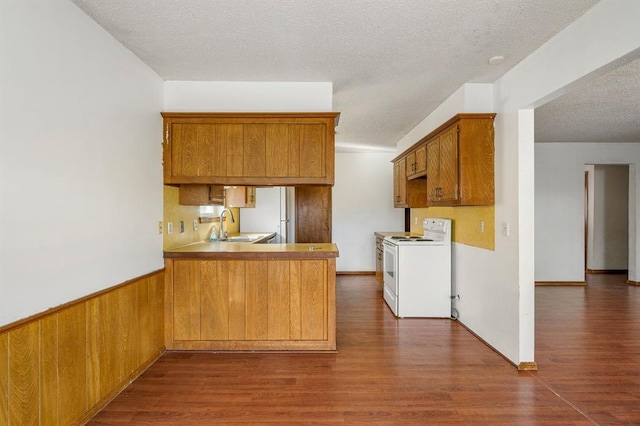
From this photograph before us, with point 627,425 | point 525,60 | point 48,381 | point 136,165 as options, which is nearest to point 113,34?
point 136,165

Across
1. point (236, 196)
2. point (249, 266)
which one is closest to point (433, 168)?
point (249, 266)

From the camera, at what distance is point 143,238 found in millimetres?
2785

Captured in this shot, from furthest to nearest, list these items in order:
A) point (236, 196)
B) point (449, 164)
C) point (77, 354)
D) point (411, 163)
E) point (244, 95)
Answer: point (236, 196) → point (411, 163) → point (449, 164) → point (244, 95) → point (77, 354)

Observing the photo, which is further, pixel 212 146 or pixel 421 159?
pixel 421 159

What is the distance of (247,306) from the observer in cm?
317

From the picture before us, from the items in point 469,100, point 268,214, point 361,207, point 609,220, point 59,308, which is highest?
point 469,100

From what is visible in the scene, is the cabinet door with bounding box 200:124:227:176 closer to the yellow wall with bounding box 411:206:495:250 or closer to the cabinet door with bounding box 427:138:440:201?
the cabinet door with bounding box 427:138:440:201

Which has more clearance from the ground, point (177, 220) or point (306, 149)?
point (306, 149)

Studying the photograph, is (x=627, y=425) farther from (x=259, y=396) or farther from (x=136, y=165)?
(x=136, y=165)

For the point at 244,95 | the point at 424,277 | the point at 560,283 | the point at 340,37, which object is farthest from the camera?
the point at 560,283

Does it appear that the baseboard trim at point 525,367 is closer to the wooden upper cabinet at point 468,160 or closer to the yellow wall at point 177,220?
the wooden upper cabinet at point 468,160

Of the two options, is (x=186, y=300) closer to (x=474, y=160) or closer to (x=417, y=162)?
(x=474, y=160)

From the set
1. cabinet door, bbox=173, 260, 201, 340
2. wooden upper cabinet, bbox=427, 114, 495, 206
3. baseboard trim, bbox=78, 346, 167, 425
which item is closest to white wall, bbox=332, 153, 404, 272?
wooden upper cabinet, bbox=427, 114, 495, 206

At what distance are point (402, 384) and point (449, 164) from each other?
6.63ft
